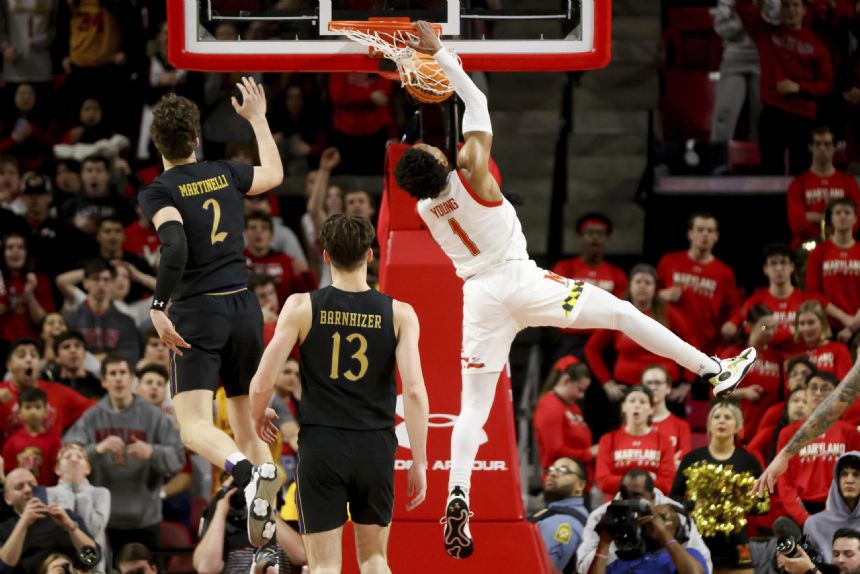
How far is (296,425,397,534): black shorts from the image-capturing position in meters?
7.67

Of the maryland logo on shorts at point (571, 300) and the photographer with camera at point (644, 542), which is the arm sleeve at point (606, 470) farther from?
the maryland logo on shorts at point (571, 300)

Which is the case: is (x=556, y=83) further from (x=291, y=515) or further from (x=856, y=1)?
(x=291, y=515)

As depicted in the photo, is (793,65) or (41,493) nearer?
(41,493)

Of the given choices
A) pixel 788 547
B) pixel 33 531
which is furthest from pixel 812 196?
pixel 33 531

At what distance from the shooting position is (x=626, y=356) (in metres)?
12.9

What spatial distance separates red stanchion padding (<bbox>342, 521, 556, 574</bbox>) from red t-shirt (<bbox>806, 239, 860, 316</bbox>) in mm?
5148

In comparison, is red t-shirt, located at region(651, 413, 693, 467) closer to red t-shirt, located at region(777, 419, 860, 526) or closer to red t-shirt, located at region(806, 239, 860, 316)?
red t-shirt, located at region(777, 419, 860, 526)

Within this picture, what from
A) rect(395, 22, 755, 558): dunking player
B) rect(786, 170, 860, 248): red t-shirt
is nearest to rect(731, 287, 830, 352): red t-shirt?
rect(786, 170, 860, 248): red t-shirt

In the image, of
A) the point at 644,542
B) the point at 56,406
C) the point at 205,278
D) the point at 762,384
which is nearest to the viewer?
the point at 205,278

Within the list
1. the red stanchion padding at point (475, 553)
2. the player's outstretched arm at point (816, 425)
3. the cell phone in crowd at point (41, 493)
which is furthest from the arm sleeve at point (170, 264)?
the cell phone in crowd at point (41, 493)

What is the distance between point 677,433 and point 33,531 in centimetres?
438

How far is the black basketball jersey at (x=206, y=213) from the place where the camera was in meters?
8.32

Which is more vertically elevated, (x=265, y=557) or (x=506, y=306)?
(x=506, y=306)

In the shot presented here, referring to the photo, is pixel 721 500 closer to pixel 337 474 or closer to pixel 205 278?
pixel 337 474
